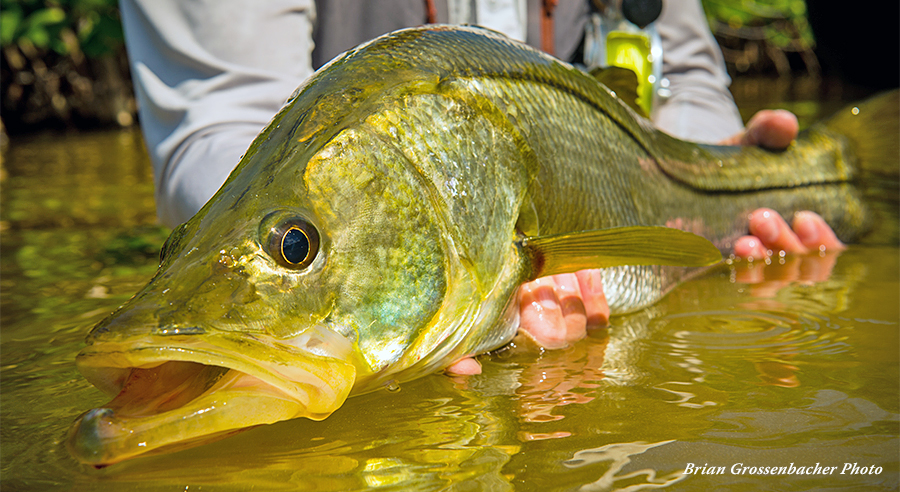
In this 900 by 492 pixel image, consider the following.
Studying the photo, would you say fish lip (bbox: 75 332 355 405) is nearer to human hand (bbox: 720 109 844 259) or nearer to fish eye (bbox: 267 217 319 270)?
fish eye (bbox: 267 217 319 270)

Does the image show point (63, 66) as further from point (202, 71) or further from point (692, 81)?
point (202, 71)

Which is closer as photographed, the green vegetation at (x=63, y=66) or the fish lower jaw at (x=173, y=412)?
the fish lower jaw at (x=173, y=412)

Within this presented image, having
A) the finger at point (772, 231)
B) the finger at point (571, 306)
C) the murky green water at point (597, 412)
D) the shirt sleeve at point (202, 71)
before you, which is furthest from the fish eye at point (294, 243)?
the finger at point (772, 231)

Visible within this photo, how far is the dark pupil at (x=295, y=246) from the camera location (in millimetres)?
1316

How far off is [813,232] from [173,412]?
2.71m

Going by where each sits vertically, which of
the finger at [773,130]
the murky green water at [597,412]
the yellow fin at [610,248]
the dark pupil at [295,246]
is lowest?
the murky green water at [597,412]

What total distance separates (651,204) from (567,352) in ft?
2.20

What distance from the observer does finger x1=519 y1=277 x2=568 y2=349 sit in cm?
185

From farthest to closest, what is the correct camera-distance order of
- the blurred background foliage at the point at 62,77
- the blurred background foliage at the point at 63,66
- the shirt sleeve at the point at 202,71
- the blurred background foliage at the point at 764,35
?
the blurred background foliage at the point at 764,35, the blurred background foliage at the point at 62,77, the blurred background foliage at the point at 63,66, the shirt sleeve at the point at 202,71

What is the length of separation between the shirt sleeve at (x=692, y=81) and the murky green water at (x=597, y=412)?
1.29m

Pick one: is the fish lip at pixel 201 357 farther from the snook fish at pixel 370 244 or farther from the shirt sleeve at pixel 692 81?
the shirt sleeve at pixel 692 81

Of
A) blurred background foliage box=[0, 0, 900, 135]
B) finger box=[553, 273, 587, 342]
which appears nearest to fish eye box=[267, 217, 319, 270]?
finger box=[553, 273, 587, 342]

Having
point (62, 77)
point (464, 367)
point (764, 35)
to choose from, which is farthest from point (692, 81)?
point (764, 35)

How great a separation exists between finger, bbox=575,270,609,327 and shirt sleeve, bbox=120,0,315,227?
3.59ft
